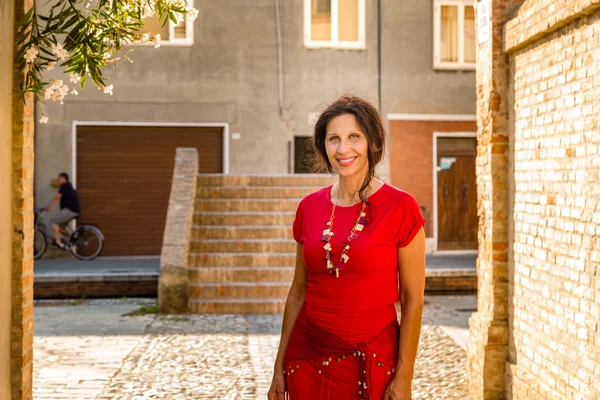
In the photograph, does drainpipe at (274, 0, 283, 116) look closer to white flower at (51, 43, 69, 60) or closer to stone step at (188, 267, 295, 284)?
stone step at (188, 267, 295, 284)

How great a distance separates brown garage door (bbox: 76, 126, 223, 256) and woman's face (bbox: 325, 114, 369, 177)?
54.4 ft

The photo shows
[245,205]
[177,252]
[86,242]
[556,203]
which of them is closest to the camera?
[556,203]

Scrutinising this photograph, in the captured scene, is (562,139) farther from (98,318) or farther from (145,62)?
(145,62)

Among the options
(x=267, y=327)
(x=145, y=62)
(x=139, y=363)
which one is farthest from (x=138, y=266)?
(x=139, y=363)

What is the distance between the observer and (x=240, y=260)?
41.4ft

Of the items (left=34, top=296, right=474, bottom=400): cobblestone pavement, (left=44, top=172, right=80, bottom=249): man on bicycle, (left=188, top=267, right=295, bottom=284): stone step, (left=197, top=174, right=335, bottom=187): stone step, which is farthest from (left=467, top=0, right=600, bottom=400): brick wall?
(left=44, top=172, right=80, bottom=249): man on bicycle

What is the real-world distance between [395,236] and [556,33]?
10.2ft

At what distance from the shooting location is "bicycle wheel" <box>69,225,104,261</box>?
18.0 m

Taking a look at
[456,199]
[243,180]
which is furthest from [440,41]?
[243,180]

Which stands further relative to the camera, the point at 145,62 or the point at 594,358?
the point at 145,62

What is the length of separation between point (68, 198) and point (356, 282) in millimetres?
15486

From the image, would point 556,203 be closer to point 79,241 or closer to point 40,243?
point 79,241

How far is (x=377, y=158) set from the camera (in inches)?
134

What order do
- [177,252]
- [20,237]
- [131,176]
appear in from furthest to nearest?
1. [131,176]
2. [177,252]
3. [20,237]
